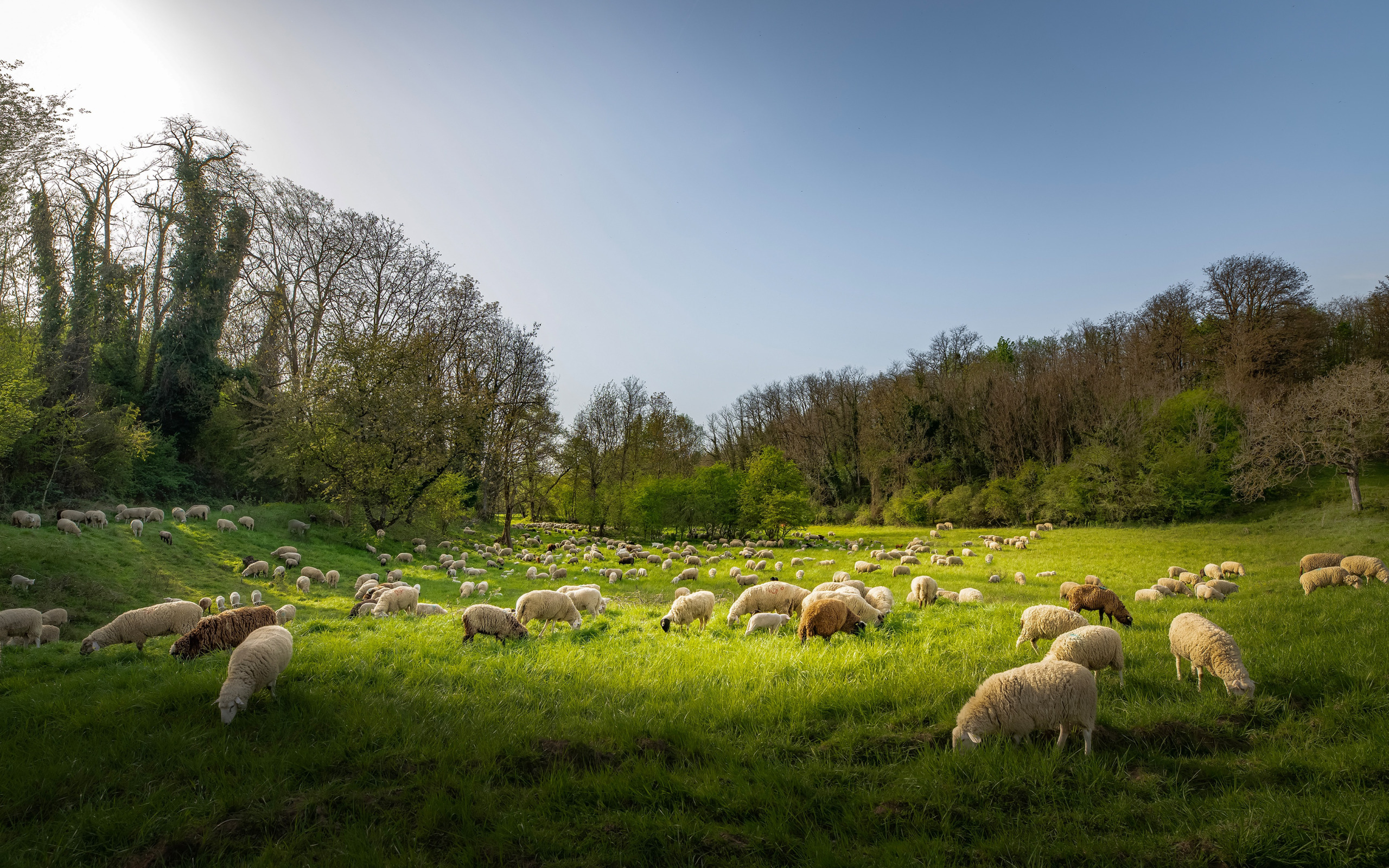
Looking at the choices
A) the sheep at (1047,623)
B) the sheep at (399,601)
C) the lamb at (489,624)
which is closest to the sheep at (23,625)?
the sheep at (399,601)

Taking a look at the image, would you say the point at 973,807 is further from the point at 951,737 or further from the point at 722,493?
the point at 722,493

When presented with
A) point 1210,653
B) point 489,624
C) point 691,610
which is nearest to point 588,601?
→ point 691,610

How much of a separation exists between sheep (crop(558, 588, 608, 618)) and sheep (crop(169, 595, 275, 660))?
5468 millimetres

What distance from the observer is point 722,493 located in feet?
131

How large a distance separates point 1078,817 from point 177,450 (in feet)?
118

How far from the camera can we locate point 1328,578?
11969 millimetres

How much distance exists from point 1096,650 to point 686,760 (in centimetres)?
482

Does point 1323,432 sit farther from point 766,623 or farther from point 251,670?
point 251,670

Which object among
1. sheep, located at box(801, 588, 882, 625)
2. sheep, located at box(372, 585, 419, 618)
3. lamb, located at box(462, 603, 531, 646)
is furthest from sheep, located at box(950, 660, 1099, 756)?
sheep, located at box(372, 585, 419, 618)

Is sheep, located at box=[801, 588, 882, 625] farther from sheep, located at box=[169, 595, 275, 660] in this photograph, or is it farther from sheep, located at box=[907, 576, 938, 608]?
sheep, located at box=[169, 595, 275, 660]

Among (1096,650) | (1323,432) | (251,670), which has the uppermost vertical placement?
(1323,432)

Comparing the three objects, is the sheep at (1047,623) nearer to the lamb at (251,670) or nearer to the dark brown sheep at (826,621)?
the dark brown sheep at (826,621)

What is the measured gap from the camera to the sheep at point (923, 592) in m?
13.0

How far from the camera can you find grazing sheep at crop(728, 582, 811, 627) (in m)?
10.9
